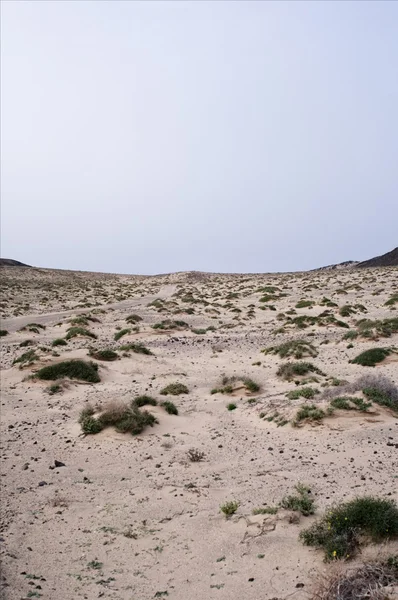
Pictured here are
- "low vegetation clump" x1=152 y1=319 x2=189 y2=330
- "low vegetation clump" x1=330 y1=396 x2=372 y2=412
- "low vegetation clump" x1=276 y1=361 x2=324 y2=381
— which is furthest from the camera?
"low vegetation clump" x1=152 y1=319 x2=189 y2=330

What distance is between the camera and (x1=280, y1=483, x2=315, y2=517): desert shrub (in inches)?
305

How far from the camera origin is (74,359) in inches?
771

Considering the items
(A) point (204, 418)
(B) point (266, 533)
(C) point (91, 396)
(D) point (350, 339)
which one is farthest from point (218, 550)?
(D) point (350, 339)

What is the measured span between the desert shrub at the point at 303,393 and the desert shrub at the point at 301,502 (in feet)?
17.9

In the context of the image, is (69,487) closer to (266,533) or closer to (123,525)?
(123,525)

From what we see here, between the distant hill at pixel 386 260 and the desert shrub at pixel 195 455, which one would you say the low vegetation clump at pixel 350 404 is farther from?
the distant hill at pixel 386 260

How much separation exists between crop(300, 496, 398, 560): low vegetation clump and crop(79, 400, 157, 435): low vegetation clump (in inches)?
258

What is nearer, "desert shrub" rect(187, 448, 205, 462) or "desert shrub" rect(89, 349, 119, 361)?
"desert shrub" rect(187, 448, 205, 462)

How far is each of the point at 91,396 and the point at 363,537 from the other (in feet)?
37.5

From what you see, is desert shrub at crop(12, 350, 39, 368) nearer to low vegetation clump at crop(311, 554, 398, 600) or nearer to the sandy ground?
the sandy ground

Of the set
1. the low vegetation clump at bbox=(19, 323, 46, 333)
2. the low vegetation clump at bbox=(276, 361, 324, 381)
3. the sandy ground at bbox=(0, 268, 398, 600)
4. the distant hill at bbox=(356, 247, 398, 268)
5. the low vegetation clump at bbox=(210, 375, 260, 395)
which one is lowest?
the sandy ground at bbox=(0, 268, 398, 600)

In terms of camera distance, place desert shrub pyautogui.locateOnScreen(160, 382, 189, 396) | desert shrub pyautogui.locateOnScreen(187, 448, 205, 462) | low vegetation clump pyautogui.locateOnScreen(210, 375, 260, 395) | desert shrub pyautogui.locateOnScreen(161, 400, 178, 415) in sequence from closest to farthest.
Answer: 1. desert shrub pyautogui.locateOnScreen(187, 448, 205, 462)
2. desert shrub pyautogui.locateOnScreen(161, 400, 178, 415)
3. low vegetation clump pyautogui.locateOnScreen(210, 375, 260, 395)
4. desert shrub pyautogui.locateOnScreen(160, 382, 189, 396)

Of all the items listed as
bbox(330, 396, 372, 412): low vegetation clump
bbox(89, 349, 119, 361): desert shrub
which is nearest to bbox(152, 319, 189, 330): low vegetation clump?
bbox(89, 349, 119, 361): desert shrub

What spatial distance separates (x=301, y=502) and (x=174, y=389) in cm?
901
